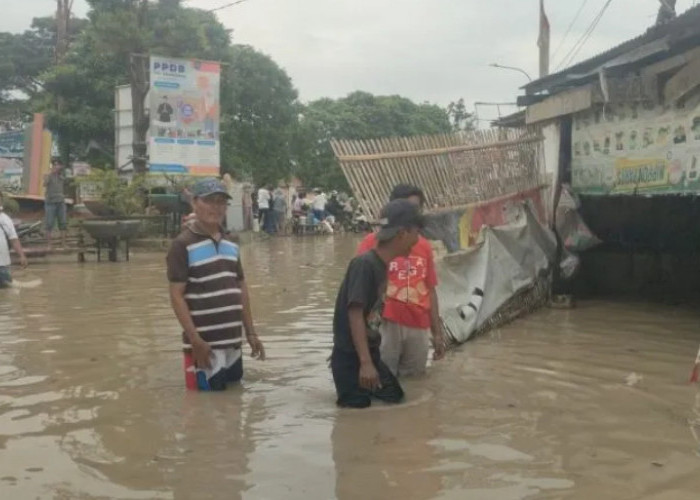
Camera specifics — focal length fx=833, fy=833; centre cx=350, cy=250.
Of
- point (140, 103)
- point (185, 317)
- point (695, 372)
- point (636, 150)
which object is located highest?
point (140, 103)

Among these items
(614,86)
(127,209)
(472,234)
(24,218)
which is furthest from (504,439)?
(24,218)

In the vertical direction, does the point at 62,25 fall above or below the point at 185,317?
above

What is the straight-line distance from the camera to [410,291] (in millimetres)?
5969

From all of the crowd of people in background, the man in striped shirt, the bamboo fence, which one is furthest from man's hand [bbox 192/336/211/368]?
the crowd of people in background

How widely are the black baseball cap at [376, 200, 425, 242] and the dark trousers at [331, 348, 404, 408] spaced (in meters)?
0.74

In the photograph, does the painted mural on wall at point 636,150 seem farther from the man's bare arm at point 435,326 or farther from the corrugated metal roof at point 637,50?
the man's bare arm at point 435,326

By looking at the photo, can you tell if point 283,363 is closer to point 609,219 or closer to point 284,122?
point 609,219

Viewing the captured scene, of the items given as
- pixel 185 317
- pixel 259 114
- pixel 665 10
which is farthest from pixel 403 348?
pixel 259 114

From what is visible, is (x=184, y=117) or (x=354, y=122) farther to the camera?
(x=354, y=122)

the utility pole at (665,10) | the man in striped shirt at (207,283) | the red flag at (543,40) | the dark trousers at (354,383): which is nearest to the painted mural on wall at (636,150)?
the utility pole at (665,10)

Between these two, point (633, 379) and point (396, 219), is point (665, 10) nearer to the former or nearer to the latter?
point (633, 379)

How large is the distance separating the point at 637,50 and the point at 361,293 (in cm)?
506

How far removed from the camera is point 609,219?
11.9 metres

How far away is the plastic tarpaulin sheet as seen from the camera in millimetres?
7547
